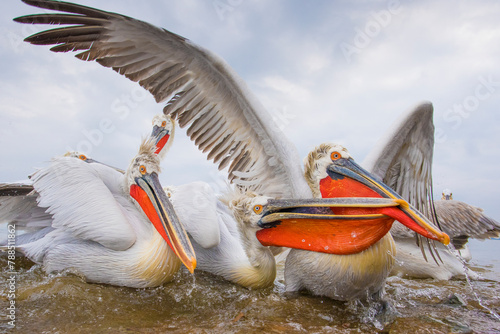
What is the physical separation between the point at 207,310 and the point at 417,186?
2.84 metres

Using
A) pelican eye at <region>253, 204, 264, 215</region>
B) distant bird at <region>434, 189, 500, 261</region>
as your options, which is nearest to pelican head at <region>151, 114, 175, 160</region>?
pelican eye at <region>253, 204, 264, 215</region>

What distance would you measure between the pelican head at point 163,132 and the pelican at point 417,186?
351cm

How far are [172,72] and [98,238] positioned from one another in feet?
5.95

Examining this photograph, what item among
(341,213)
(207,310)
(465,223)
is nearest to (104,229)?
(207,310)

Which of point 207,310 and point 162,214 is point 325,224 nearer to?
point 207,310

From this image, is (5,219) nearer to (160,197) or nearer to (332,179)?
(160,197)

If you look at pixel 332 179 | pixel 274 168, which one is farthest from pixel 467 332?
pixel 274 168

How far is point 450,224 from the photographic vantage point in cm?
491

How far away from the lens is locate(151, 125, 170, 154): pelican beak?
600 centimetres

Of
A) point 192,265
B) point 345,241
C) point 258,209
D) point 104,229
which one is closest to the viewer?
point 192,265

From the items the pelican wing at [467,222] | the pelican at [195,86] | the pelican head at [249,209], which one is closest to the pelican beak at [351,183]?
the pelican at [195,86]

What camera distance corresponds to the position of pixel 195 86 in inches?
145

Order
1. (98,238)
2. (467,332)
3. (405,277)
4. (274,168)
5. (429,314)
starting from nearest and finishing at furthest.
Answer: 1. (467,332)
2. (429,314)
3. (98,238)
4. (274,168)
5. (405,277)

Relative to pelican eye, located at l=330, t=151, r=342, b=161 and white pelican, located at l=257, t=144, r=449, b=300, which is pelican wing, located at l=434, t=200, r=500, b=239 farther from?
pelican eye, located at l=330, t=151, r=342, b=161
